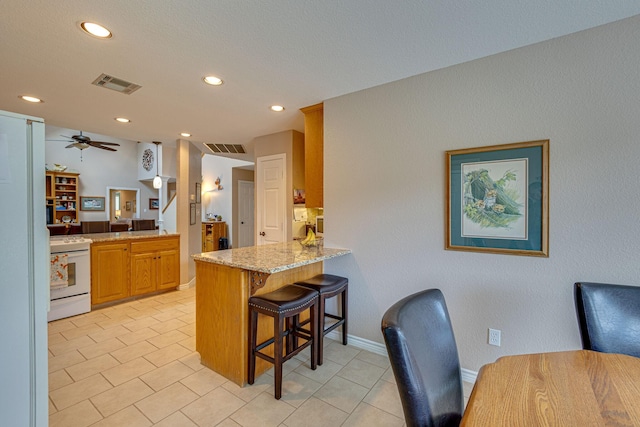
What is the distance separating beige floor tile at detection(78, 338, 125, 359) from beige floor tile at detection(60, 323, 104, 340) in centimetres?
37

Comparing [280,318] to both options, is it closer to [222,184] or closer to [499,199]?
[499,199]

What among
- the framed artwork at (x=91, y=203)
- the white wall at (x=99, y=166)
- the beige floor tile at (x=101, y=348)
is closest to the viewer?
the beige floor tile at (x=101, y=348)

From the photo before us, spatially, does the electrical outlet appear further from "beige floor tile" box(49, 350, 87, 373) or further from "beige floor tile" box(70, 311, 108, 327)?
"beige floor tile" box(70, 311, 108, 327)

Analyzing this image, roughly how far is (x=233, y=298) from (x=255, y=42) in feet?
5.98

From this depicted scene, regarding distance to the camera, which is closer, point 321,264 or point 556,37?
point 556,37

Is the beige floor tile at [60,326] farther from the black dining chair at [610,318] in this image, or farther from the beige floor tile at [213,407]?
the black dining chair at [610,318]

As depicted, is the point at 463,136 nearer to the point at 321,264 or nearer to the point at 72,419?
the point at 321,264

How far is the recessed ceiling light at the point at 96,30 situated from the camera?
170 centimetres

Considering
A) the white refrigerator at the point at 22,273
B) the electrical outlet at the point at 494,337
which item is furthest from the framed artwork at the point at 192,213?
the electrical outlet at the point at 494,337

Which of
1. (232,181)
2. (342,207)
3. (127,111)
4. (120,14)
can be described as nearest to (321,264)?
(342,207)

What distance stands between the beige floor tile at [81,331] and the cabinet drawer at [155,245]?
109cm

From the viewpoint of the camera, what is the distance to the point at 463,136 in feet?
7.06

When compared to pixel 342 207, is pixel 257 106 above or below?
above

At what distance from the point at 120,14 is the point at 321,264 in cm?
241
